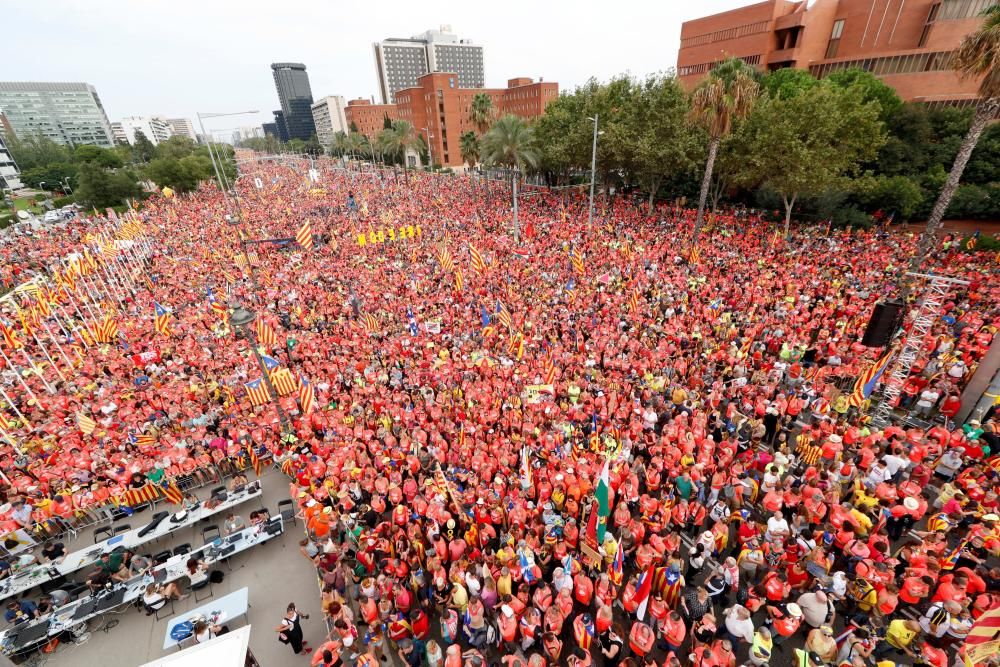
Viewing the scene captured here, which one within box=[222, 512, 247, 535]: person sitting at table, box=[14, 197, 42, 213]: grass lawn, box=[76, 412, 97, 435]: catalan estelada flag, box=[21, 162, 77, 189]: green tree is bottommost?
box=[14, 197, 42, 213]: grass lawn

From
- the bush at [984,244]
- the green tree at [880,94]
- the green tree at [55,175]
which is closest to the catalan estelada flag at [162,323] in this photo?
the bush at [984,244]

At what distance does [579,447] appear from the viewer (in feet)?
37.1

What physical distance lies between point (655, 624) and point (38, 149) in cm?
16157

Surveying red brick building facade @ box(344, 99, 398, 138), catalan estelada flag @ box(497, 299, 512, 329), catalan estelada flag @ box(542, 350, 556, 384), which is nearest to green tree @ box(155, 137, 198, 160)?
red brick building facade @ box(344, 99, 398, 138)

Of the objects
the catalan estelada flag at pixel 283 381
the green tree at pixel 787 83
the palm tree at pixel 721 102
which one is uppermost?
the green tree at pixel 787 83

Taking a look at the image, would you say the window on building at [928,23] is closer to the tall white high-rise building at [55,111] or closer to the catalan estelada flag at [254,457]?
the catalan estelada flag at [254,457]

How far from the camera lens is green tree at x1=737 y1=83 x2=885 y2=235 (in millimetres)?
25125

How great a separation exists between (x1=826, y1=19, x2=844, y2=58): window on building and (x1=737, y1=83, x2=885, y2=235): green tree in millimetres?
28704

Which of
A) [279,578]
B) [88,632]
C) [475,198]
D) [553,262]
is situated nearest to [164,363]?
[88,632]

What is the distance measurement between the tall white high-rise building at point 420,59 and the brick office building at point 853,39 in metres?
141

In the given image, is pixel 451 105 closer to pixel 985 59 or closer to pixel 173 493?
pixel 985 59

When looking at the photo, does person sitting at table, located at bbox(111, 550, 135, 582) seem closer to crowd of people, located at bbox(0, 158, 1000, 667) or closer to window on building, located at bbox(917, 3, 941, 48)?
crowd of people, located at bbox(0, 158, 1000, 667)

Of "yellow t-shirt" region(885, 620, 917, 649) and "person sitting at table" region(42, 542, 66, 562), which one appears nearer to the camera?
"yellow t-shirt" region(885, 620, 917, 649)

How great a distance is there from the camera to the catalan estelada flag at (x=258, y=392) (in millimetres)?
14078
